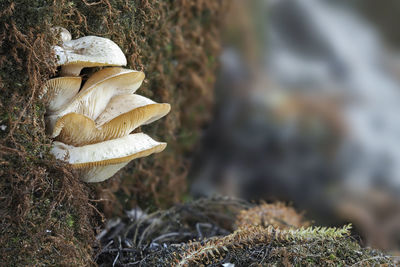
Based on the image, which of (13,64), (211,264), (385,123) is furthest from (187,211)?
(385,123)

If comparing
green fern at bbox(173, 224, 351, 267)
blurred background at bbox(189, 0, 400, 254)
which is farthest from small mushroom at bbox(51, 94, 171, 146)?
blurred background at bbox(189, 0, 400, 254)

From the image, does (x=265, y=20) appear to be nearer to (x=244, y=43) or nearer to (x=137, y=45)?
(x=244, y=43)

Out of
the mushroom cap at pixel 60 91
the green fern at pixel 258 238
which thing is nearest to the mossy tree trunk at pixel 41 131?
the mushroom cap at pixel 60 91

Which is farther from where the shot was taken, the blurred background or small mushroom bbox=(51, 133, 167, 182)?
the blurred background

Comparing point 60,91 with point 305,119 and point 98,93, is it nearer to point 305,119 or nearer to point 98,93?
point 98,93

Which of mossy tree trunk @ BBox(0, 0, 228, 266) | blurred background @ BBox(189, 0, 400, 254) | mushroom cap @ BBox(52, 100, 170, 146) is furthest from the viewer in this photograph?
blurred background @ BBox(189, 0, 400, 254)

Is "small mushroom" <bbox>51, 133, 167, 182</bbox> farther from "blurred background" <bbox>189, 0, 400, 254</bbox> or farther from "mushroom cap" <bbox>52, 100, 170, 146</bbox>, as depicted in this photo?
"blurred background" <bbox>189, 0, 400, 254</bbox>

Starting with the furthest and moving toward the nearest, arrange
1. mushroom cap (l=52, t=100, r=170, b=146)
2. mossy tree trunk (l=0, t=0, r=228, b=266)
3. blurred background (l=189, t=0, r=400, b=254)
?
1. blurred background (l=189, t=0, r=400, b=254)
2. mushroom cap (l=52, t=100, r=170, b=146)
3. mossy tree trunk (l=0, t=0, r=228, b=266)
